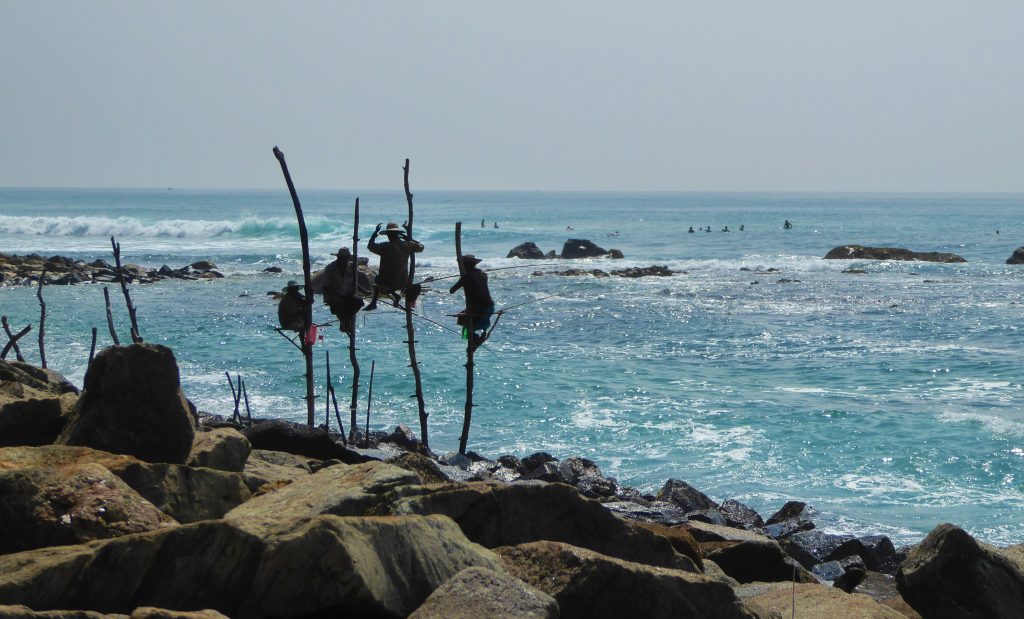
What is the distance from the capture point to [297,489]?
5723mm

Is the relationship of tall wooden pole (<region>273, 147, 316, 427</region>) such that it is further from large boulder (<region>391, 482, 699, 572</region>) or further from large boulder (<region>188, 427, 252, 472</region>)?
large boulder (<region>391, 482, 699, 572</region>)

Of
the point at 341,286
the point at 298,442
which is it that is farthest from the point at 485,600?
the point at 341,286

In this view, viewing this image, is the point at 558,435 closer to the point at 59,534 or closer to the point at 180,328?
the point at 59,534

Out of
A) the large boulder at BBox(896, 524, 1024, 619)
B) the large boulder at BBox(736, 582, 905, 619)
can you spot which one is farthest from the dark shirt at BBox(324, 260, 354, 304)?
the large boulder at BBox(896, 524, 1024, 619)

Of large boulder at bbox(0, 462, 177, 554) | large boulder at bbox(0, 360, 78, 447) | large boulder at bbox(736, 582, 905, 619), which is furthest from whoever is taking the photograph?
large boulder at bbox(0, 360, 78, 447)

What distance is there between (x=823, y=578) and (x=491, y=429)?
884cm

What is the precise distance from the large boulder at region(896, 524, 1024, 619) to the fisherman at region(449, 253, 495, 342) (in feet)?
18.1

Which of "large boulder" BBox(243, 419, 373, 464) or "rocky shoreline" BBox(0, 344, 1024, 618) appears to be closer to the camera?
"rocky shoreline" BBox(0, 344, 1024, 618)

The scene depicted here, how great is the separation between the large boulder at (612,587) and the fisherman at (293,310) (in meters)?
6.91

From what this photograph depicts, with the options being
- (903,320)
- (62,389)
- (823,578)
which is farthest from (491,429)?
(903,320)

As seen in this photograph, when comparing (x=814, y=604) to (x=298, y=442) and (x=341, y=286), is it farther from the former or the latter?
(x=341, y=286)

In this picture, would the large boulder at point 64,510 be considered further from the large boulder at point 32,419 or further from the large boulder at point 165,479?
the large boulder at point 32,419

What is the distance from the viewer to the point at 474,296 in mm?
11344

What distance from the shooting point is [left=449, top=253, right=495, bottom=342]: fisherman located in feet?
36.5
